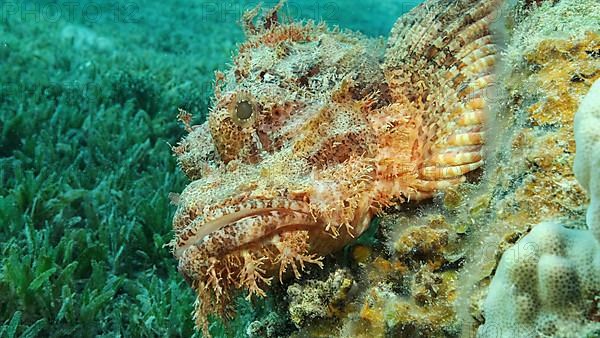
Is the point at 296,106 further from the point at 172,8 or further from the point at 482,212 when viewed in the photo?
the point at 172,8

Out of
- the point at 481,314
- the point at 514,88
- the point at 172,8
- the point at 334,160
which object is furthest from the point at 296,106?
the point at 172,8

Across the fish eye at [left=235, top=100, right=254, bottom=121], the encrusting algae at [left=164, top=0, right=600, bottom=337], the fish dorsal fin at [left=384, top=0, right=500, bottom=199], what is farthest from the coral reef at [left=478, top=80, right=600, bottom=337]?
the fish eye at [left=235, top=100, right=254, bottom=121]

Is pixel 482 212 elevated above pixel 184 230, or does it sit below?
below

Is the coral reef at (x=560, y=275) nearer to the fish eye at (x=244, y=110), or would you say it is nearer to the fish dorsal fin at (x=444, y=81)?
the fish dorsal fin at (x=444, y=81)

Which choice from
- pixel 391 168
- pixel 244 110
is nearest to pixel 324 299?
pixel 391 168

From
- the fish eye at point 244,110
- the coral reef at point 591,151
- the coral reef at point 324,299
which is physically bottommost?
the coral reef at point 324,299

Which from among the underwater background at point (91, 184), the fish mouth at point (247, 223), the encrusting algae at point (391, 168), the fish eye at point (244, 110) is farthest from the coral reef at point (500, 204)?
the underwater background at point (91, 184)

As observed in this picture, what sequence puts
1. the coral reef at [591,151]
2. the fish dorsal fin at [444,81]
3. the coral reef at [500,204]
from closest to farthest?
the coral reef at [591,151]
the coral reef at [500,204]
the fish dorsal fin at [444,81]
